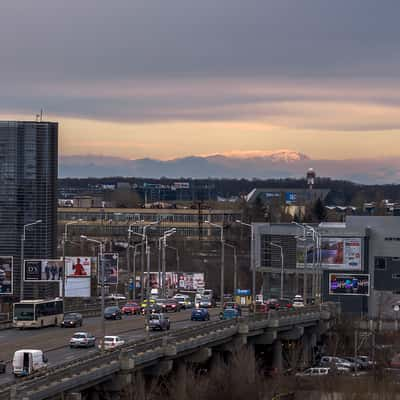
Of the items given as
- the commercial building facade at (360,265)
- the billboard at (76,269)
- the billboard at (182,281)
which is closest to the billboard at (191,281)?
the billboard at (182,281)

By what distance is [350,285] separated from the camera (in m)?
99.0

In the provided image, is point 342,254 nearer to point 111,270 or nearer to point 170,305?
point 170,305

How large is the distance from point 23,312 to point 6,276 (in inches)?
490

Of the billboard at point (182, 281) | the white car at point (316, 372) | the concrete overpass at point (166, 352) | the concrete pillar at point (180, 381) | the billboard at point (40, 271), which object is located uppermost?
the billboard at point (40, 271)

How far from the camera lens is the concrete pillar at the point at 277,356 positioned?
73262 millimetres

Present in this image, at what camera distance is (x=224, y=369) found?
59344mm

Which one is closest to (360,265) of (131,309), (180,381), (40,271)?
(131,309)

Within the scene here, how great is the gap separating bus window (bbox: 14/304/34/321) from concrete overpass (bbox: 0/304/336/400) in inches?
444

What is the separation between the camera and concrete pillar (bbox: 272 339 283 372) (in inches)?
2884

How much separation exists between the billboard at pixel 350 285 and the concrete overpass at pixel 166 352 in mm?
8940

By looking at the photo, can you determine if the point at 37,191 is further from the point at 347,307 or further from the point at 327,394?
the point at 327,394

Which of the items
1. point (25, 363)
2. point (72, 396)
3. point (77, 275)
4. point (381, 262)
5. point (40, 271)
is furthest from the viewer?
point (381, 262)

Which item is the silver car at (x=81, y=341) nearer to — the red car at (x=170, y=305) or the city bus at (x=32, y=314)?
the city bus at (x=32, y=314)

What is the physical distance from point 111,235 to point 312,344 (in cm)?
10011
